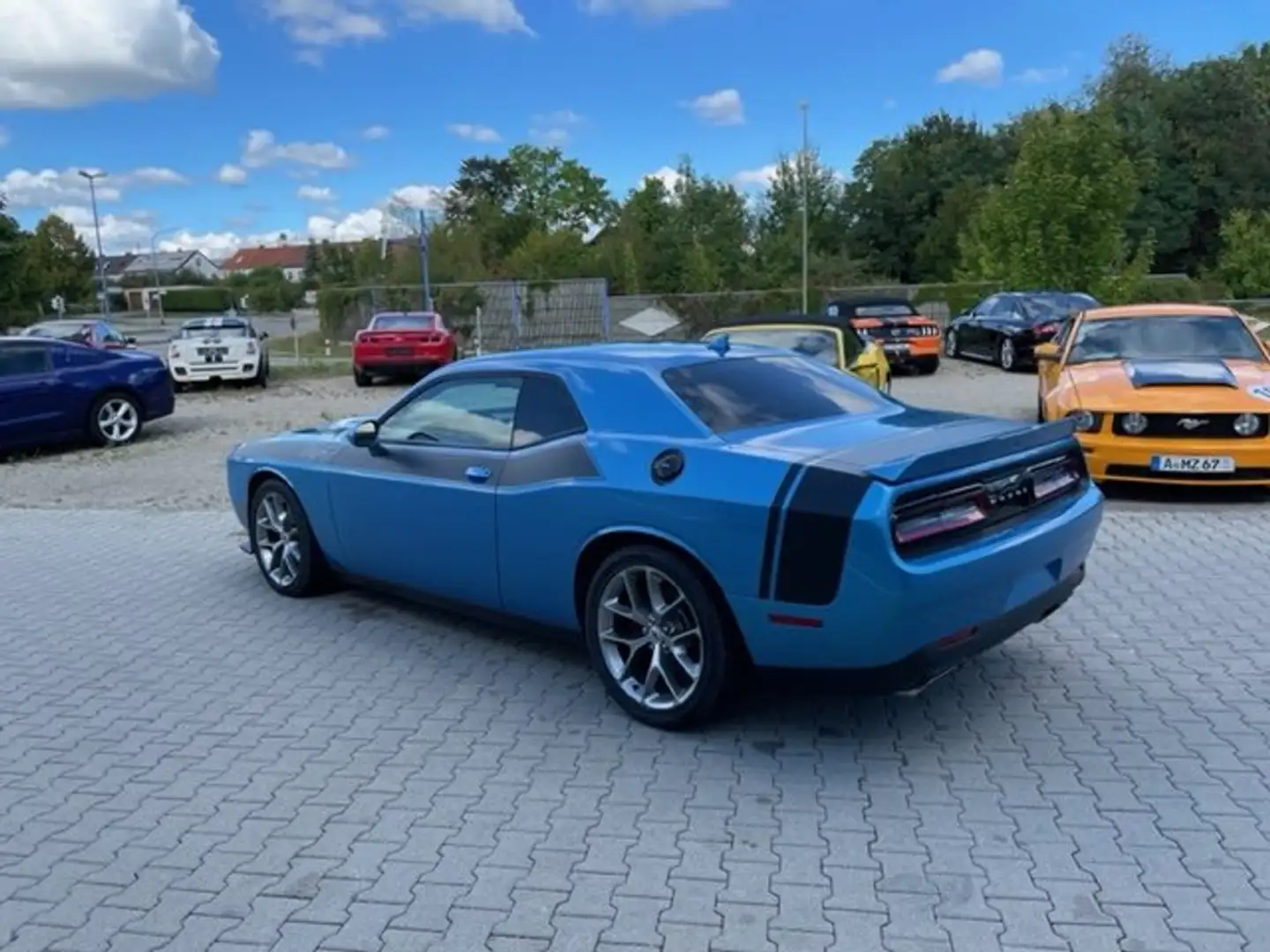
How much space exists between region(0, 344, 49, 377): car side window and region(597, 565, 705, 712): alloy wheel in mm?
10772

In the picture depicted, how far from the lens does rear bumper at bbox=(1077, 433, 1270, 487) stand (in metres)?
7.71

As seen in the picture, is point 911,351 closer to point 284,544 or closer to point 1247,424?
point 1247,424

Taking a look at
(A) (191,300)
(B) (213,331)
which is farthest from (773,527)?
(A) (191,300)

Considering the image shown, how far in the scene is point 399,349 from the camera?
63.1 feet

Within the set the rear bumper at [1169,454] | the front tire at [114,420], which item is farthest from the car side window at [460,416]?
the front tire at [114,420]

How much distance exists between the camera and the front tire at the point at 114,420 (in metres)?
13.1

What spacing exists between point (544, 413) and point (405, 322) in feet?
52.4

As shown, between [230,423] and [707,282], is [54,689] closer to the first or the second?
[230,423]

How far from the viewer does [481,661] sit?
512 centimetres

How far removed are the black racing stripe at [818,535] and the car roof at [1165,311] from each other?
24.3 ft

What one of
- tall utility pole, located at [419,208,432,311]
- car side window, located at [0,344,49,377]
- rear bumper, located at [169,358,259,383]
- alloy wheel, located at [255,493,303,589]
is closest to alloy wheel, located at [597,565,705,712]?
alloy wheel, located at [255,493,303,589]

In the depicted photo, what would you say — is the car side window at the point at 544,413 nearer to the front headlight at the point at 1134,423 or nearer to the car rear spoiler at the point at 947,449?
the car rear spoiler at the point at 947,449

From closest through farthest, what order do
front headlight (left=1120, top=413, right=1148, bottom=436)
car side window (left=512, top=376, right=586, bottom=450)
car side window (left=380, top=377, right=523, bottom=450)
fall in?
car side window (left=512, top=376, right=586, bottom=450)
car side window (left=380, top=377, right=523, bottom=450)
front headlight (left=1120, top=413, right=1148, bottom=436)

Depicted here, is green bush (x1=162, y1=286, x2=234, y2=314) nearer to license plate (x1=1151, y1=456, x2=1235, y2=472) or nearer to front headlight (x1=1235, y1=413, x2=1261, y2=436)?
license plate (x1=1151, y1=456, x2=1235, y2=472)
